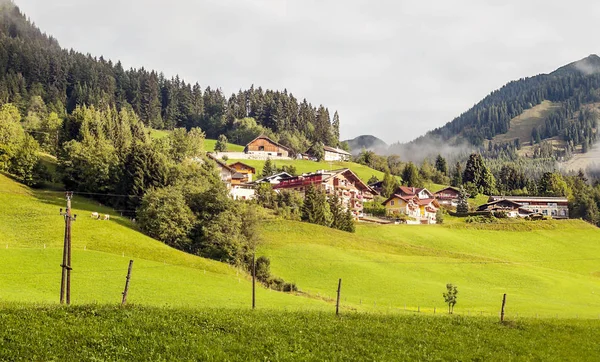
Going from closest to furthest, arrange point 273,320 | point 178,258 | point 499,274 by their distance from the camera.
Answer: point 273,320
point 178,258
point 499,274

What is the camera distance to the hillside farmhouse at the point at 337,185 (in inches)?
5089

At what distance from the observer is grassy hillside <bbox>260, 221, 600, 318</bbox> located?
194 ft

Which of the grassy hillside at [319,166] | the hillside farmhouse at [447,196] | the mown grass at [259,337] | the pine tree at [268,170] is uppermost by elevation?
the grassy hillside at [319,166]

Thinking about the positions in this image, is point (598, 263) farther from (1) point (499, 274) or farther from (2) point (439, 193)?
(2) point (439, 193)

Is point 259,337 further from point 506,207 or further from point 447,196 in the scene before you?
point 447,196

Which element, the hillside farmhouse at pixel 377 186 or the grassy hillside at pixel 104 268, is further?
the hillside farmhouse at pixel 377 186

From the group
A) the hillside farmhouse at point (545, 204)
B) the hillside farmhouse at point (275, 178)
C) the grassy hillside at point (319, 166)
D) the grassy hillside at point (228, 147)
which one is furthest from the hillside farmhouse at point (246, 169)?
A: the hillside farmhouse at point (545, 204)

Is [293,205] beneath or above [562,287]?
above

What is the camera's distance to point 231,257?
69.6 metres

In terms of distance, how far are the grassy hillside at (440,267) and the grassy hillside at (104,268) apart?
10.9 meters

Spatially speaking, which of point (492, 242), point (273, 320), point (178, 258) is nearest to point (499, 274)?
point (492, 242)

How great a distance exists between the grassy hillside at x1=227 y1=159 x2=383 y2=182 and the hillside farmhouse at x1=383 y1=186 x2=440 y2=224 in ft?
106

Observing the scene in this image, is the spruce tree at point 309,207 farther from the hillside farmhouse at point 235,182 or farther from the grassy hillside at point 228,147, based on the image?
the grassy hillside at point 228,147

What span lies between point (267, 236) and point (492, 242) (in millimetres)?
50866
